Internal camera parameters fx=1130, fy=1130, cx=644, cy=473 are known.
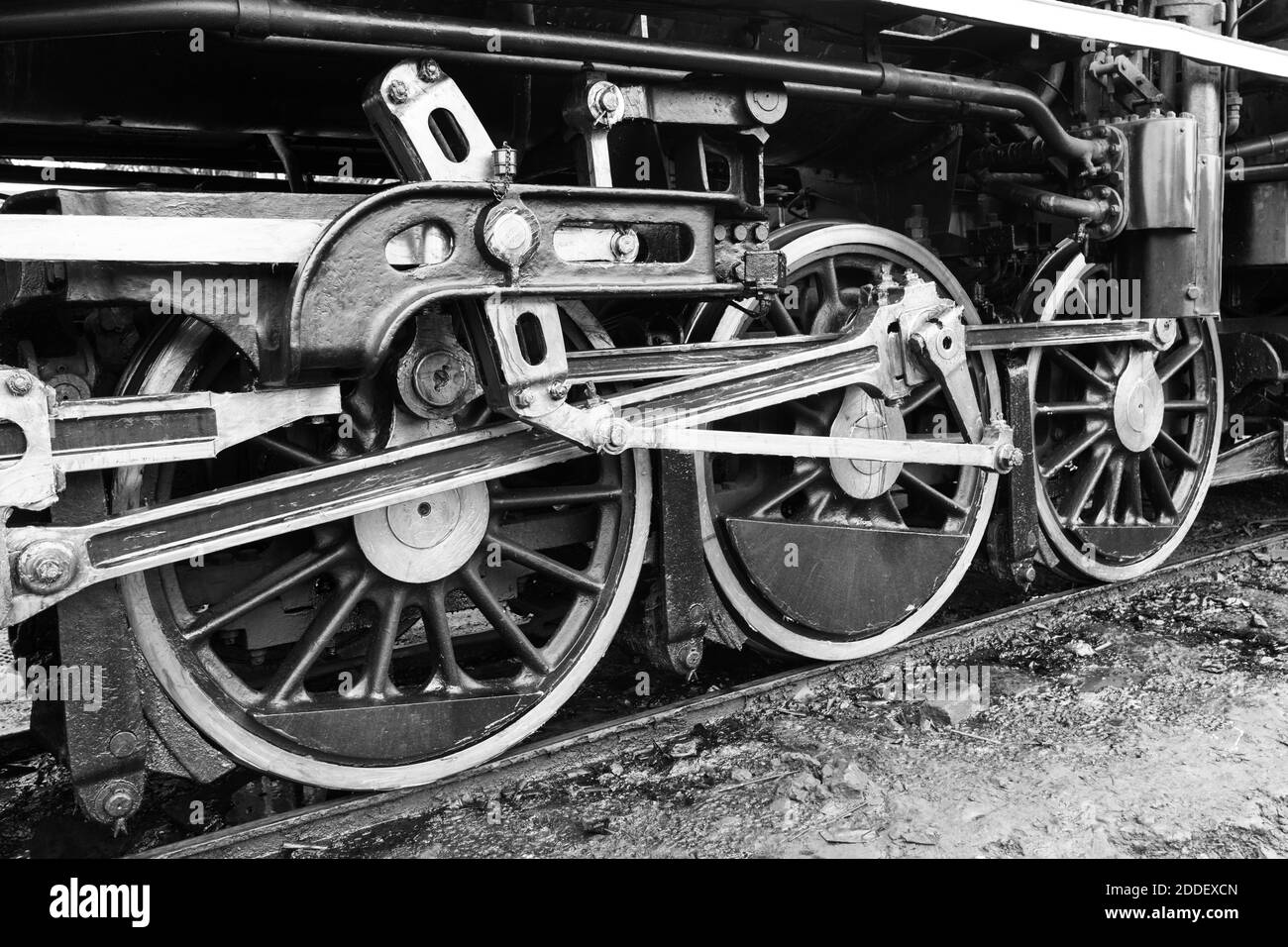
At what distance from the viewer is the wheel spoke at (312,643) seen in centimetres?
256

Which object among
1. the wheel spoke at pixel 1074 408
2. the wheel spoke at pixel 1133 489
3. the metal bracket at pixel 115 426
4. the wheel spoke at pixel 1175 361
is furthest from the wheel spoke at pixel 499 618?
the wheel spoke at pixel 1175 361

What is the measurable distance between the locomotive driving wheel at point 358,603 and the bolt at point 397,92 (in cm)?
64

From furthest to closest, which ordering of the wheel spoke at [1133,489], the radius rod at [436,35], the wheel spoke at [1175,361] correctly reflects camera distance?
the wheel spoke at [1175,361], the wheel spoke at [1133,489], the radius rod at [436,35]

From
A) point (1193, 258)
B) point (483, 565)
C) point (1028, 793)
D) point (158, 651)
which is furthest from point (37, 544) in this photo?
point (1193, 258)

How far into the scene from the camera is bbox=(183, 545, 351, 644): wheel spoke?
2.50 metres

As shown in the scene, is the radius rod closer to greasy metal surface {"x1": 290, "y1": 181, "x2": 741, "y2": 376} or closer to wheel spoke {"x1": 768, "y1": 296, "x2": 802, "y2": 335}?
greasy metal surface {"x1": 290, "y1": 181, "x2": 741, "y2": 376}

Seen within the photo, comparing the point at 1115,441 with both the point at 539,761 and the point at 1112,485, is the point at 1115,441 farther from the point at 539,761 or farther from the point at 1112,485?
the point at 539,761

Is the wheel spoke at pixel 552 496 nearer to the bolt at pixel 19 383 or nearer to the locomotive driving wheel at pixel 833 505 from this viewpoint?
the locomotive driving wheel at pixel 833 505

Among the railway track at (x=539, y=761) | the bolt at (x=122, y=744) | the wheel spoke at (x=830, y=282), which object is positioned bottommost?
the railway track at (x=539, y=761)

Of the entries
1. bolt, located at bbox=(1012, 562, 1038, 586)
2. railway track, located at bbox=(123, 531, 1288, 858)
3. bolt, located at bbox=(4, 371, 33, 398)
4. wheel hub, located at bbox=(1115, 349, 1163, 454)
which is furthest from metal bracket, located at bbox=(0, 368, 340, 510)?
wheel hub, located at bbox=(1115, 349, 1163, 454)

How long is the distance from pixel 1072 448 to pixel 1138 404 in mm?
332

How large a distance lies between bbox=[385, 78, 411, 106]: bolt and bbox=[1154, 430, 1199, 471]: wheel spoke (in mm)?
3242

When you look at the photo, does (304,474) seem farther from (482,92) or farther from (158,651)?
(482,92)

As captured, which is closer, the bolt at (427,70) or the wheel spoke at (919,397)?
the bolt at (427,70)
